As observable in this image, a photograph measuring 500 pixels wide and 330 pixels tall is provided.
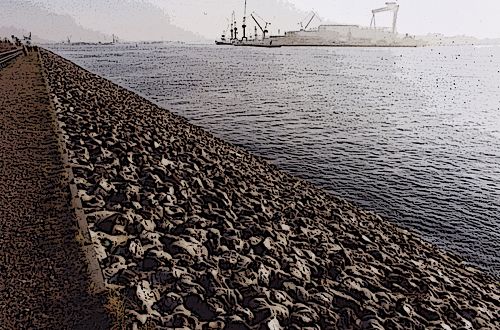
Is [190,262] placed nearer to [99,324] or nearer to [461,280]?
[99,324]

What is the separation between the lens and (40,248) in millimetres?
6566

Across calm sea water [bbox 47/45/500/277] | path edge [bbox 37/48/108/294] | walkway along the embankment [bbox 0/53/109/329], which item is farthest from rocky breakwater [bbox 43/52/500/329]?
calm sea water [bbox 47/45/500/277]

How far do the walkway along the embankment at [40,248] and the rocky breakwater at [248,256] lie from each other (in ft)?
1.51

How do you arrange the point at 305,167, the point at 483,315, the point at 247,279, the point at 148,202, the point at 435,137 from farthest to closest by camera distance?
1. the point at 435,137
2. the point at 305,167
3. the point at 148,202
4. the point at 483,315
5. the point at 247,279

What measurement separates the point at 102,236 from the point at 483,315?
8.35m

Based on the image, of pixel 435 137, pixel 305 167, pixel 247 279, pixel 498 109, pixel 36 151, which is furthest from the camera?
pixel 498 109

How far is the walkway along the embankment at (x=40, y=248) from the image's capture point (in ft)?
16.8

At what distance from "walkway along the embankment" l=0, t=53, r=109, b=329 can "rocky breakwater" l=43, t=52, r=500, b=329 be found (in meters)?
0.46

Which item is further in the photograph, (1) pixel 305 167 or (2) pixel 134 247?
(1) pixel 305 167

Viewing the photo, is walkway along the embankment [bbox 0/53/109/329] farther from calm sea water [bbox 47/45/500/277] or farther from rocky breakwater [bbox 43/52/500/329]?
calm sea water [bbox 47/45/500/277]

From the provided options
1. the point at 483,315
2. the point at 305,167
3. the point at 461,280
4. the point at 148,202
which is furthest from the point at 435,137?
the point at 148,202

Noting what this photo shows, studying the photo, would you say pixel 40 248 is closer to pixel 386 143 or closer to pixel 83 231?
pixel 83 231

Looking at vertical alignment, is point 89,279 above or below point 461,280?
above

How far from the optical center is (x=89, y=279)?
5742mm
